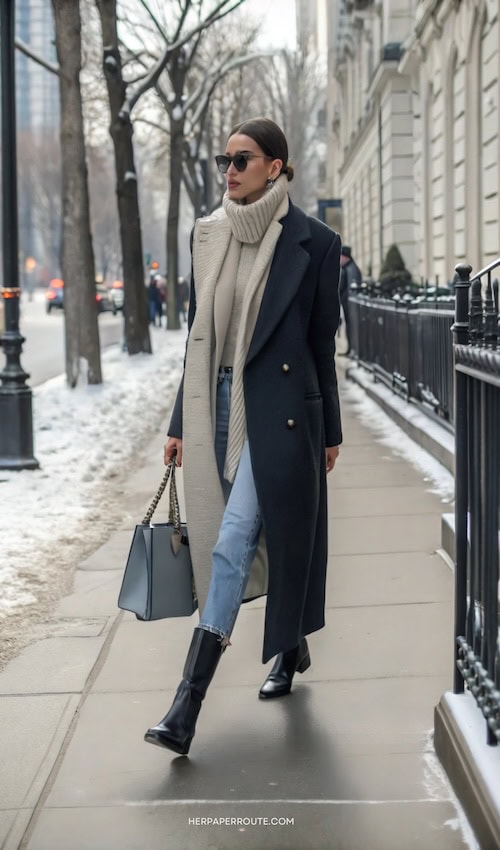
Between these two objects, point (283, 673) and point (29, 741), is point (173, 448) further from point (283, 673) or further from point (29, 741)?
point (29, 741)

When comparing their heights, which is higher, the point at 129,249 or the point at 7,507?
the point at 129,249

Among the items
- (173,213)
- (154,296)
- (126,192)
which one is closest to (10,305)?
(126,192)

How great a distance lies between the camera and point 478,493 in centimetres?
354

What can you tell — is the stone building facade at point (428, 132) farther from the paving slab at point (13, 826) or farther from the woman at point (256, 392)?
the paving slab at point (13, 826)

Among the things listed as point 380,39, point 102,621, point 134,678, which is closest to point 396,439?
point 102,621

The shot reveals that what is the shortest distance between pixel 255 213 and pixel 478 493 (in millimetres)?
1164

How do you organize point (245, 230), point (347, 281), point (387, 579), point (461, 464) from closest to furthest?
point (461, 464)
point (245, 230)
point (387, 579)
point (347, 281)

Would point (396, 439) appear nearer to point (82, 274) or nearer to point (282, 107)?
point (82, 274)

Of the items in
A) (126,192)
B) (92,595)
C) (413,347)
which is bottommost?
(92,595)

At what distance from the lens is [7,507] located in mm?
8344

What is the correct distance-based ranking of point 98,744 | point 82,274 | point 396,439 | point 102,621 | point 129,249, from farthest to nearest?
point 129,249, point 82,274, point 396,439, point 102,621, point 98,744

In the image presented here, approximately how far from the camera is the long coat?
4.06 m

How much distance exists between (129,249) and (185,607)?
18950mm

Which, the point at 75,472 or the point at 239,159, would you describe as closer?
the point at 239,159
